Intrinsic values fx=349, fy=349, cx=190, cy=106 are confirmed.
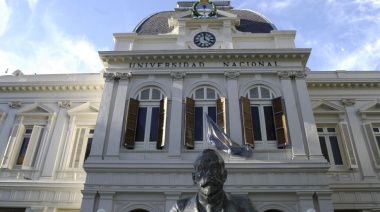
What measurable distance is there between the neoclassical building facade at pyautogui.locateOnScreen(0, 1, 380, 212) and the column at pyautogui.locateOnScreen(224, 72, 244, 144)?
0.05 meters

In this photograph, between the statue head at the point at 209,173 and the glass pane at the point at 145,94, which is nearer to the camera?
the statue head at the point at 209,173

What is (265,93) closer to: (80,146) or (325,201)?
(325,201)

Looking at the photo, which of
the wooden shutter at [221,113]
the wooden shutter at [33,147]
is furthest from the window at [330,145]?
the wooden shutter at [33,147]

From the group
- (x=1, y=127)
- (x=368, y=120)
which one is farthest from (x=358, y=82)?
(x=1, y=127)

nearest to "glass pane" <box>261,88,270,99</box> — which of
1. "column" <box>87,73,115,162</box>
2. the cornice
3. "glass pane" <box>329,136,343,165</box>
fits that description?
"glass pane" <box>329,136,343,165</box>

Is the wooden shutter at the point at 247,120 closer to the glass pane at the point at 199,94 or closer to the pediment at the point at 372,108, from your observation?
the glass pane at the point at 199,94

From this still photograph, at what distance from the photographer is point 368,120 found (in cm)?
1745

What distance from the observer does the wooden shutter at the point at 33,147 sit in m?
16.4

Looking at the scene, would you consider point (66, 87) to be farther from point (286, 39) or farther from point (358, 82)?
point (358, 82)

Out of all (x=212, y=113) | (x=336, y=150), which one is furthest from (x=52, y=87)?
(x=336, y=150)

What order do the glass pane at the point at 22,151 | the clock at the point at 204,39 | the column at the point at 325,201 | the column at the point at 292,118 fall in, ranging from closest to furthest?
1. the column at the point at 325,201
2. the column at the point at 292,118
3. the glass pane at the point at 22,151
4. the clock at the point at 204,39

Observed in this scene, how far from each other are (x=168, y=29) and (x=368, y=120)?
11.3 metres

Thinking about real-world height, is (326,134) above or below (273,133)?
above

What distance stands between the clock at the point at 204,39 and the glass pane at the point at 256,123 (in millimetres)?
4129
